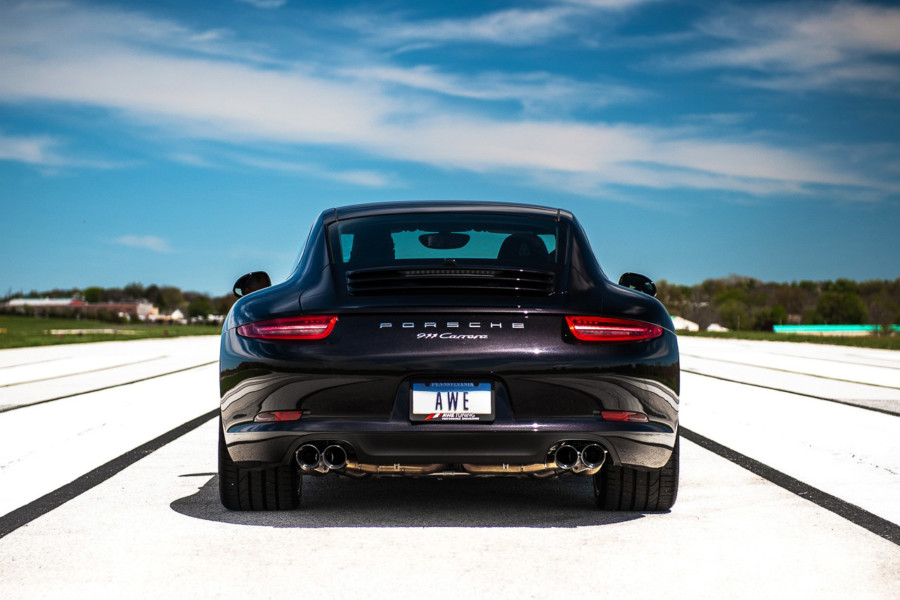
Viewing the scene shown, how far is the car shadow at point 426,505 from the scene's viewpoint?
5.21 metres

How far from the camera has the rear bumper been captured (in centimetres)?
467

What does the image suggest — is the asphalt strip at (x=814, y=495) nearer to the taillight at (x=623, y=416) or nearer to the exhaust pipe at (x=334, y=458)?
the taillight at (x=623, y=416)

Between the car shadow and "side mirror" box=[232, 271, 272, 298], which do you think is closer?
the car shadow

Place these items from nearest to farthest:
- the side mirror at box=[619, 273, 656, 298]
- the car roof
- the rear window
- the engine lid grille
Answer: the engine lid grille → the rear window → the car roof → the side mirror at box=[619, 273, 656, 298]

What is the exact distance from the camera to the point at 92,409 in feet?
36.4

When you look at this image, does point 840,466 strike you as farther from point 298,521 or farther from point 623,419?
point 298,521

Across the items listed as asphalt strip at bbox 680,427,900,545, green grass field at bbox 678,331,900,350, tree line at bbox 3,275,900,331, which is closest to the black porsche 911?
asphalt strip at bbox 680,427,900,545

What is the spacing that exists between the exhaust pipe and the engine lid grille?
2.45 ft

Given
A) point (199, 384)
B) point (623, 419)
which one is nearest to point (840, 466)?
point (623, 419)

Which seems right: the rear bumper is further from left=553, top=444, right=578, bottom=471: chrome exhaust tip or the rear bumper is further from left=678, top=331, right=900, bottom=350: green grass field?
left=678, top=331, right=900, bottom=350: green grass field

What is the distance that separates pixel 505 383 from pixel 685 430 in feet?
16.7

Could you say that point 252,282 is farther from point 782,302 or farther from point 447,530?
point 782,302

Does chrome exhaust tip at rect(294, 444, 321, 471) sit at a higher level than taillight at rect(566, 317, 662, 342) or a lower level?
lower

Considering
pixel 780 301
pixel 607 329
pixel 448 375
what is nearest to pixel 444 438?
pixel 448 375
